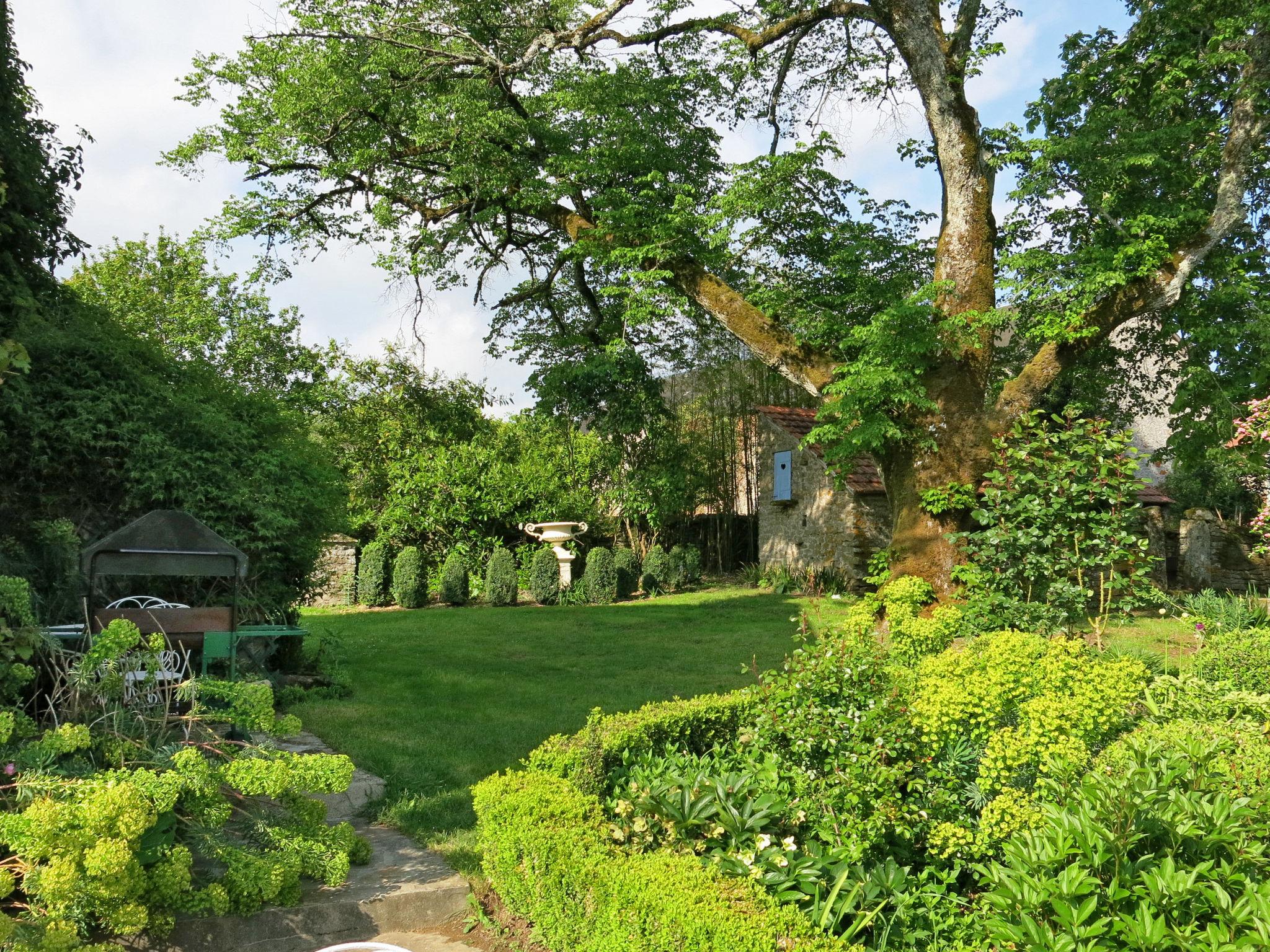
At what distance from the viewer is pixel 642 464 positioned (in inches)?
736

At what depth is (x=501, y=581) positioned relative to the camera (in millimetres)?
17359

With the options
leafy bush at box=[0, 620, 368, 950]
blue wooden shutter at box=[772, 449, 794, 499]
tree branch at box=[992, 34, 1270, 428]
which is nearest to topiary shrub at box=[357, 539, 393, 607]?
blue wooden shutter at box=[772, 449, 794, 499]

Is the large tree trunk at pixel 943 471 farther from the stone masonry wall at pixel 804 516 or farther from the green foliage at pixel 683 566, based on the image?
the green foliage at pixel 683 566

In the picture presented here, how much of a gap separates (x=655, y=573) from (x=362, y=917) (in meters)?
14.9

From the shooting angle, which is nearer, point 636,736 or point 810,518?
point 636,736

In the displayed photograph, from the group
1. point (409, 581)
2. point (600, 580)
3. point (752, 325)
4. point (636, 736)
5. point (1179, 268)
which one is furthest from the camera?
point (600, 580)

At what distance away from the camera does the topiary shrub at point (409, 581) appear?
56.5 ft

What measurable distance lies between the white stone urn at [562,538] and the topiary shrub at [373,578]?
10.3ft

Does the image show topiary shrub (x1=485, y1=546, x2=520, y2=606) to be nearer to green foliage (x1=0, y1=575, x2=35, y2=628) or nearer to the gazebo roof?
the gazebo roof

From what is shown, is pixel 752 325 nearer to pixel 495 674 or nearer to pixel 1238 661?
pixel 495 674

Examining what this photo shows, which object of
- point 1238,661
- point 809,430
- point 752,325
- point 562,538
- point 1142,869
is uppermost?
point 752,325

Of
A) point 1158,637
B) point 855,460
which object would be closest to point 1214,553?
point 855,460

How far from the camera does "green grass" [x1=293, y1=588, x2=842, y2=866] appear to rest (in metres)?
5.89

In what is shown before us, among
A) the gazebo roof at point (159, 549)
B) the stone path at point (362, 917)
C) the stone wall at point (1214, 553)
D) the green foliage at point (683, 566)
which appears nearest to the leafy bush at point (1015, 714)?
the stone path at point (362, 917)
